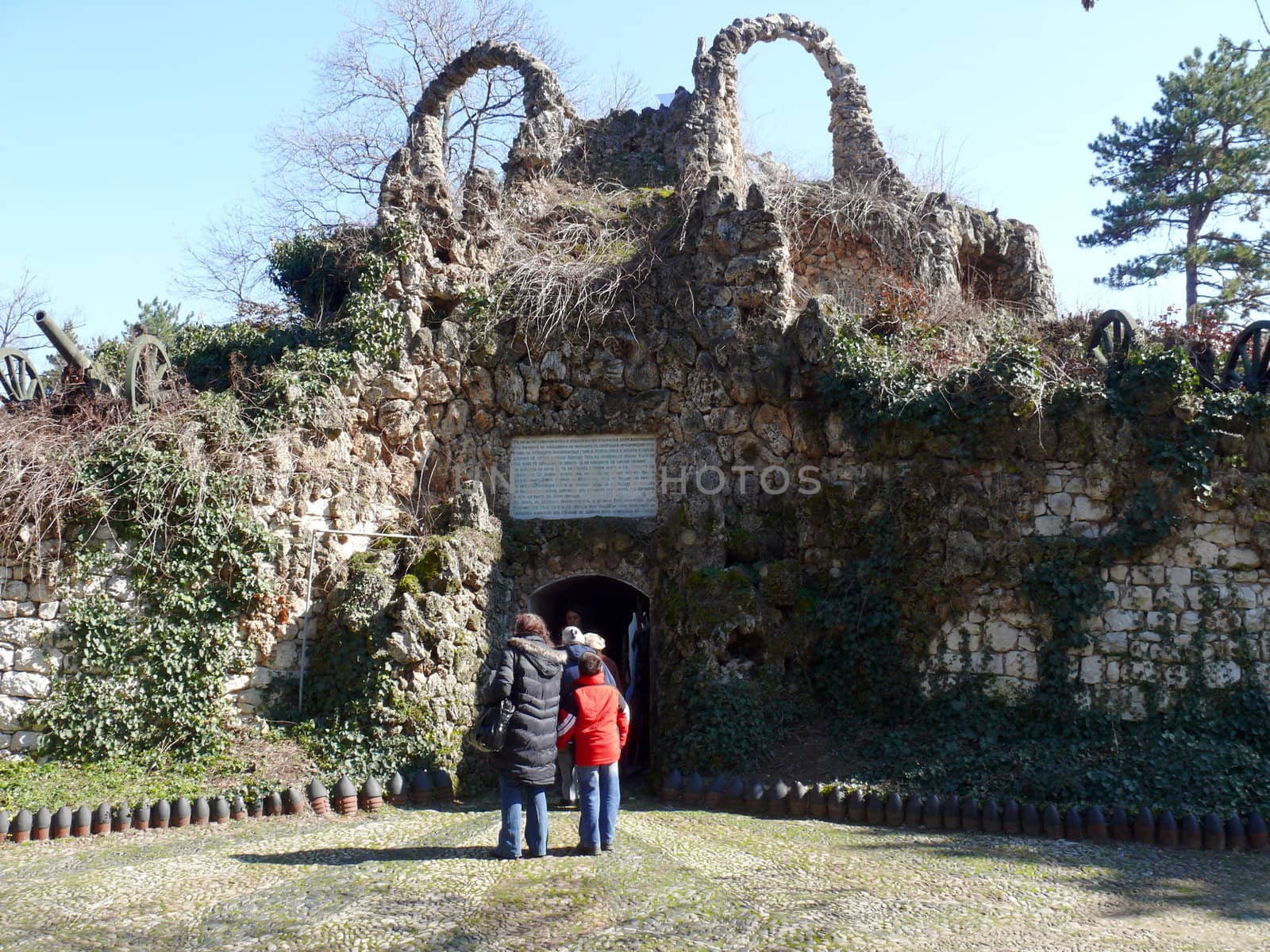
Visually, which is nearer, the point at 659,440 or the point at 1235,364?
the point at 1235,364

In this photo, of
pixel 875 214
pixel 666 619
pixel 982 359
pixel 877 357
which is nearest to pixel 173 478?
pixel 666 619

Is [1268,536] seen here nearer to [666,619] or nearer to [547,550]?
[666,619]

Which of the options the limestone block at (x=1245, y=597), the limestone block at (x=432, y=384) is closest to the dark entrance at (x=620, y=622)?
the limestone block at (x=432, y=384)

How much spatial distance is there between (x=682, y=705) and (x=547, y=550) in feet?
7.95

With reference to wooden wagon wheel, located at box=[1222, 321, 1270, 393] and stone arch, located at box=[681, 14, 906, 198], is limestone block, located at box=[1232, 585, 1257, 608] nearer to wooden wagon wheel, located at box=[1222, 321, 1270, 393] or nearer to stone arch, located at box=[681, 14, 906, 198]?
wooden wagon wheel, located at box=[1222, 321, 1270, 393]

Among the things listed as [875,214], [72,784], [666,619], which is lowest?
[72,784]

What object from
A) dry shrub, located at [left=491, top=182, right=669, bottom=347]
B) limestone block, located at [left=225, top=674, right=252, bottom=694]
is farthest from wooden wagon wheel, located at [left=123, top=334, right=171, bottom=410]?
dry shrub, located at [left=491, top=182, right=669, bottom=347]

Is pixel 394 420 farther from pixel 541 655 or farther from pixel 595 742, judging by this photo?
pixel 595 742

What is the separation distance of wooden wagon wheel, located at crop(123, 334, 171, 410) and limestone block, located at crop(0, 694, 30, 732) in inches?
115

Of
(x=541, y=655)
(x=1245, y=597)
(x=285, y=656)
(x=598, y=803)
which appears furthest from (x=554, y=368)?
(x=1245, y=597)

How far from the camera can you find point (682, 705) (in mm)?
9531

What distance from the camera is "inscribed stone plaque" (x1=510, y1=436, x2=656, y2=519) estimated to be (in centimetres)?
1135

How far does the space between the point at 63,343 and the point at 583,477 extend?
5.64 metres

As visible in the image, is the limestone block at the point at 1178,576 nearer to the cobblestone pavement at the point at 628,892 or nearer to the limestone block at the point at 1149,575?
the limestone block at the point at 1149,575
